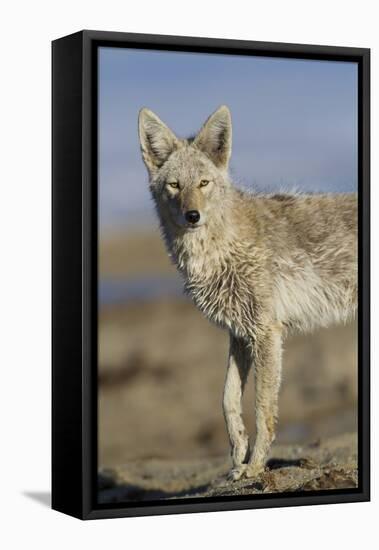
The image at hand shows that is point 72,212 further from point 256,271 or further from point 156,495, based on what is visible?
point 156,495

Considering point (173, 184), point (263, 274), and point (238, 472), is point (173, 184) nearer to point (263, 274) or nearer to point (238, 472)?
point (263, 274)

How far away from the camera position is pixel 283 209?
12.3 metres

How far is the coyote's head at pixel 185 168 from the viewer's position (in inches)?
457

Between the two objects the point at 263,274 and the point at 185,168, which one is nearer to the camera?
the point at 185,168

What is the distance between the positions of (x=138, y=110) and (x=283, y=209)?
1569mm

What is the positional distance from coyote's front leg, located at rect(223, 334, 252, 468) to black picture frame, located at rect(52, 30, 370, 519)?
0.42m

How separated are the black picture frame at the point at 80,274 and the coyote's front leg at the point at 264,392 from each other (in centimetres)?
30

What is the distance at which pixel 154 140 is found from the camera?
1159 centimetres

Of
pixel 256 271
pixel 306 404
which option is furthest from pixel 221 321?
pixel 306 404

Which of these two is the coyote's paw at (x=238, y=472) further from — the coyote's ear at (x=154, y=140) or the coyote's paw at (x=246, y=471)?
the coyote's ear at (x=154, y=140)

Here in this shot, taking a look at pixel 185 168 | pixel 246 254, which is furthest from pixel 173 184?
pixel 246 254

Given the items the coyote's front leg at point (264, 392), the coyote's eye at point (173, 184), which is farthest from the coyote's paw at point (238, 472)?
the coyote's eye at point (173, 184)

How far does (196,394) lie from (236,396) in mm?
472

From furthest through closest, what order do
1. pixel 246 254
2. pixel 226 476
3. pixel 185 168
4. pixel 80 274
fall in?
pixel 226 476 → pixel 246 254 → pixel 185 168 → pixel 80 274
